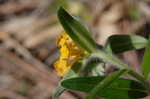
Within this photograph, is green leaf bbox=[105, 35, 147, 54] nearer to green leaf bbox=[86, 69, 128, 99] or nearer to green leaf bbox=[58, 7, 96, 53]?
green leaf bbox=[58, 7, 96, 53]

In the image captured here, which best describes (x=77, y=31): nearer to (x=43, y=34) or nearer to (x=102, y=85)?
(x=102, y=85)

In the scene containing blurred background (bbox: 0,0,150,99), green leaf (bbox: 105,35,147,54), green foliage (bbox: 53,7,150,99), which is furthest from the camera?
blurred background (bbox: 0,0,150,99)

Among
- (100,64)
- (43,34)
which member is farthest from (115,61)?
(43,34)

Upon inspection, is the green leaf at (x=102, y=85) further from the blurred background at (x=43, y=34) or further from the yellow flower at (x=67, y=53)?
the blurred background at (x=43, y=34)

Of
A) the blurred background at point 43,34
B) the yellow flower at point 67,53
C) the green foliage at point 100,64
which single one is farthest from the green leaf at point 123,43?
the blurred background at point 43,34

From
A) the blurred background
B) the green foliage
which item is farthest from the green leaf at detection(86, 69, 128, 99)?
the blurred background

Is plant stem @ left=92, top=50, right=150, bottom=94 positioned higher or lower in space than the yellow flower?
lower

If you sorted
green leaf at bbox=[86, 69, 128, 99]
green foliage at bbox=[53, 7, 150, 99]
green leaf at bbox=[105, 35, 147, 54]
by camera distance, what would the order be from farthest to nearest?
green leaf at bbox=[105, 35, 147, 54]
green foliage at bbox=[53, 7, 150, 99]
green leaf at bbox=[86, 69, 128, 99]
